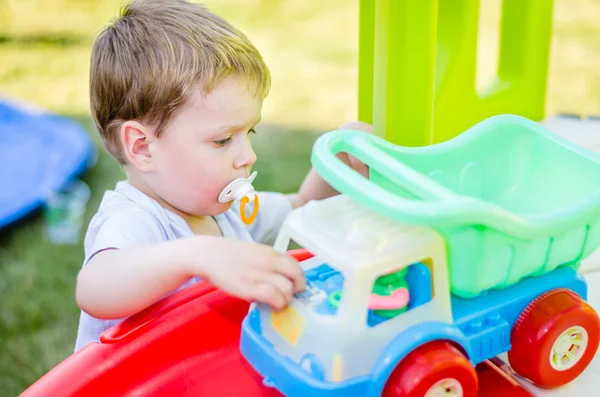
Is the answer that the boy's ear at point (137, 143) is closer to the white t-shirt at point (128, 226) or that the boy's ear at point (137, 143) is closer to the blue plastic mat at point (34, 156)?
the white t-shirt at point (128, 226)

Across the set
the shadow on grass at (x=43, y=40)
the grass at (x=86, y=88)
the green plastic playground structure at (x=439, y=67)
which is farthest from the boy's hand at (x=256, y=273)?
the shadow on grass at (x=43, y=40)

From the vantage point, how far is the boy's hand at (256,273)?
2.06 feet

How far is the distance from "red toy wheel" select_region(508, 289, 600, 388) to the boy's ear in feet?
1.48

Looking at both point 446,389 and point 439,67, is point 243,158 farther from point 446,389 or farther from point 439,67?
point 439,67

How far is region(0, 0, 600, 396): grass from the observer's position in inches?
58.2

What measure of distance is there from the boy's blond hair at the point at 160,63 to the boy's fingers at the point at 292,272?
10.2 inches

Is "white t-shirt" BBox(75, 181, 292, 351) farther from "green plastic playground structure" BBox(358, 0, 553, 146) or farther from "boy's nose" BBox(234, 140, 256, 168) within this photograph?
"green plastic playground structure" BBox(358, 0, 553, 146)

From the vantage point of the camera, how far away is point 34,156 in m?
2.03

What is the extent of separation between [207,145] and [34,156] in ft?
4.47

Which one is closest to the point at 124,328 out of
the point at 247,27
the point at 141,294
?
the point at 141,294

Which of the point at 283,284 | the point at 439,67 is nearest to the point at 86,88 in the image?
the point at 439,67

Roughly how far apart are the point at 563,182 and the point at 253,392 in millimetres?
396

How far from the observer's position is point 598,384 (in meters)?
0.76

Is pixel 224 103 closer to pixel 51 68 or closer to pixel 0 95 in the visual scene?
pixel 0 95
